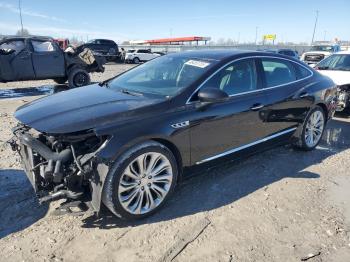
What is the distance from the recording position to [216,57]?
14.3 feet

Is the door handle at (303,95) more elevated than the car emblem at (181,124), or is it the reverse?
the door handle at (303,95)

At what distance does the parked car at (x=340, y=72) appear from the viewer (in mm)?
8023

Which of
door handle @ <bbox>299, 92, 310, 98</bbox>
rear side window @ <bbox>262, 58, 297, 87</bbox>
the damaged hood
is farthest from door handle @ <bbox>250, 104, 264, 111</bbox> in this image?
the damaged hood

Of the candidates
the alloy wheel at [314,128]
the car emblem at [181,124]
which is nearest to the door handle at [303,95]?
the alloy wheel at [314,128]

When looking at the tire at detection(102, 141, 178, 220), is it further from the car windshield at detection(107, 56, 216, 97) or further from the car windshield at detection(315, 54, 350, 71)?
the car windshield at detection(315, 54, 350, 71)

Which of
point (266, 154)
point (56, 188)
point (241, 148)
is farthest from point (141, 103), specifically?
point (266, 154)

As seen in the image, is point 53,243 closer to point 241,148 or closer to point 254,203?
point 254,203

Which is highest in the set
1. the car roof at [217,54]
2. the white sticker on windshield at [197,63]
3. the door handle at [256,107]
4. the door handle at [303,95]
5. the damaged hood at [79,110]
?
the car roof at [217,54]

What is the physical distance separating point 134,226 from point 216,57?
2.27 m

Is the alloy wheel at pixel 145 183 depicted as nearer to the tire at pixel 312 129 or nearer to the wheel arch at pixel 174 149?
the wheel arch at pixel 174 149

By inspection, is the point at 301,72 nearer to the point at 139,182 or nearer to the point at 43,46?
the point at 139,182

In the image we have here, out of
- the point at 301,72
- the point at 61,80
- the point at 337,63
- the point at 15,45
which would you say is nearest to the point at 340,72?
the point at 337,63

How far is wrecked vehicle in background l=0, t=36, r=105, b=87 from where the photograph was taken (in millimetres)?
10883

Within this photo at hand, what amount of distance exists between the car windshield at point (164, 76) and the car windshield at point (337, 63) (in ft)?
20.1
